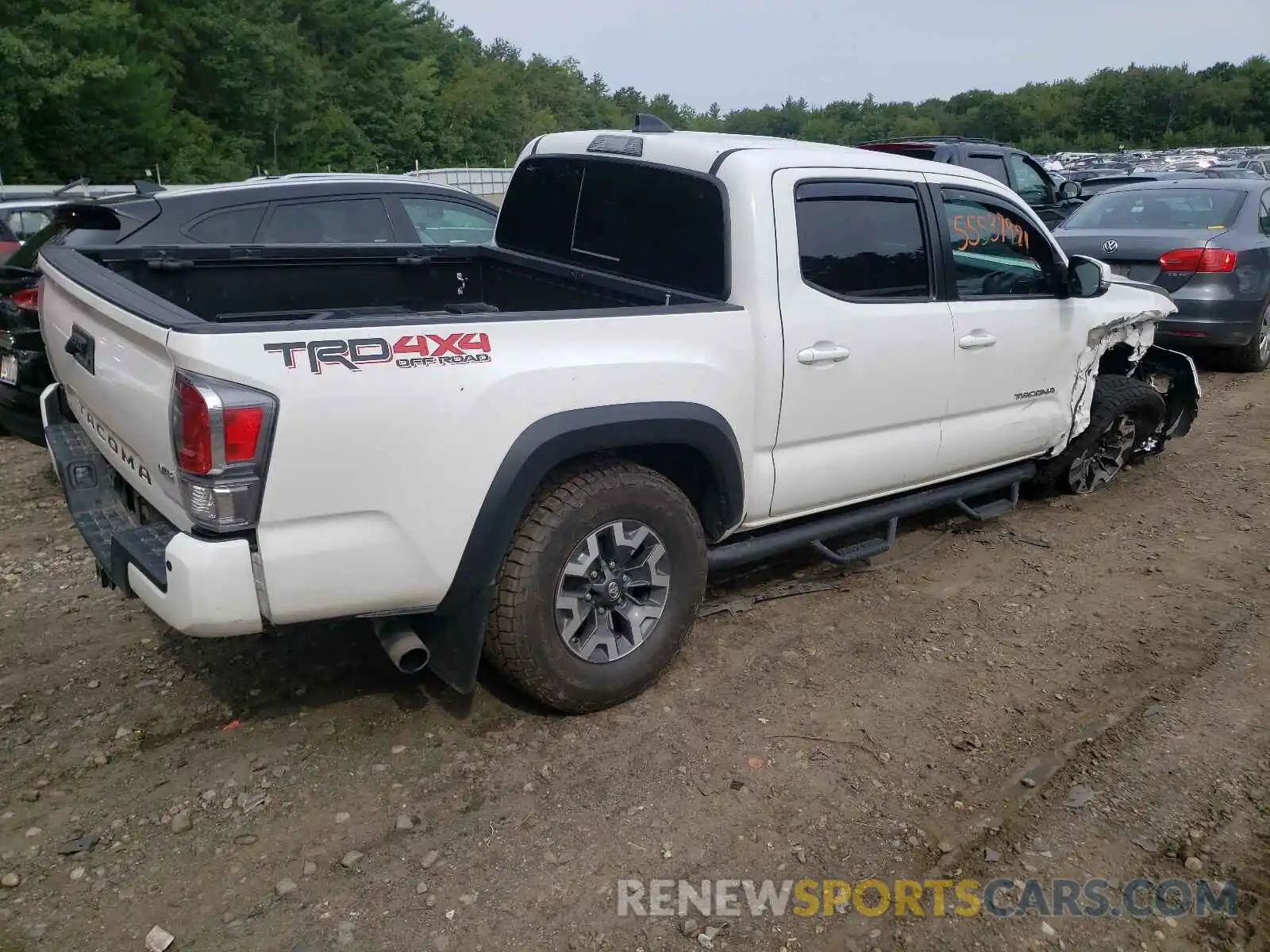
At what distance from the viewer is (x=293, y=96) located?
4162 cm

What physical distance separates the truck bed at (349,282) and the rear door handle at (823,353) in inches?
17.2

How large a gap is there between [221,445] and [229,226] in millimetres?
4569

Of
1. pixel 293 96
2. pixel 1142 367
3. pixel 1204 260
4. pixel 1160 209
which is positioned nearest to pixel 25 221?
pixel 1142 367

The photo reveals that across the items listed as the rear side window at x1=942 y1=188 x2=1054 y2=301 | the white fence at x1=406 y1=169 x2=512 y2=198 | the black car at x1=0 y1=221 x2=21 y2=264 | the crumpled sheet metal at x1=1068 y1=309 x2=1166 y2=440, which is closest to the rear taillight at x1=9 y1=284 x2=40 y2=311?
the black car at x1=0 y1=221 x2=21 y2=264

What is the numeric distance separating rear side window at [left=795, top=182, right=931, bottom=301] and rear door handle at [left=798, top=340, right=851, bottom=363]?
8.1 inches

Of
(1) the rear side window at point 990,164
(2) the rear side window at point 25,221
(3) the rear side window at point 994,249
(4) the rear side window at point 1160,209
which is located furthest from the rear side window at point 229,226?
(1) the rear side window at point 990,164

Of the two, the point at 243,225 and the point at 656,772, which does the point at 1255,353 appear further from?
the point at 243,225

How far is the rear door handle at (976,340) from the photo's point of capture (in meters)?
4.34

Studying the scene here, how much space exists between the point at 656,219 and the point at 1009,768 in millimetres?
2375

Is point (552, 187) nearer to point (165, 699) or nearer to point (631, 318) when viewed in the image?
point (631, 318)

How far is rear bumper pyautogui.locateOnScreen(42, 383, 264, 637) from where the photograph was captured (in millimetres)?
2658

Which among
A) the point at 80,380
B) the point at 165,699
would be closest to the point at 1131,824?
the point at 165,699

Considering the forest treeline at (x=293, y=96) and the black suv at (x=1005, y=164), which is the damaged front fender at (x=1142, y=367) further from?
the forest treeline at (x=293, y=96)

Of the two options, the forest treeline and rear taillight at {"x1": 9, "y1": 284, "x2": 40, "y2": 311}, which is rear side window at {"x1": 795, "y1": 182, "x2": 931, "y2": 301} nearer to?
rear taillight at {"x1": 9, "y1": 284, "x2": 40, "y2": 311}
